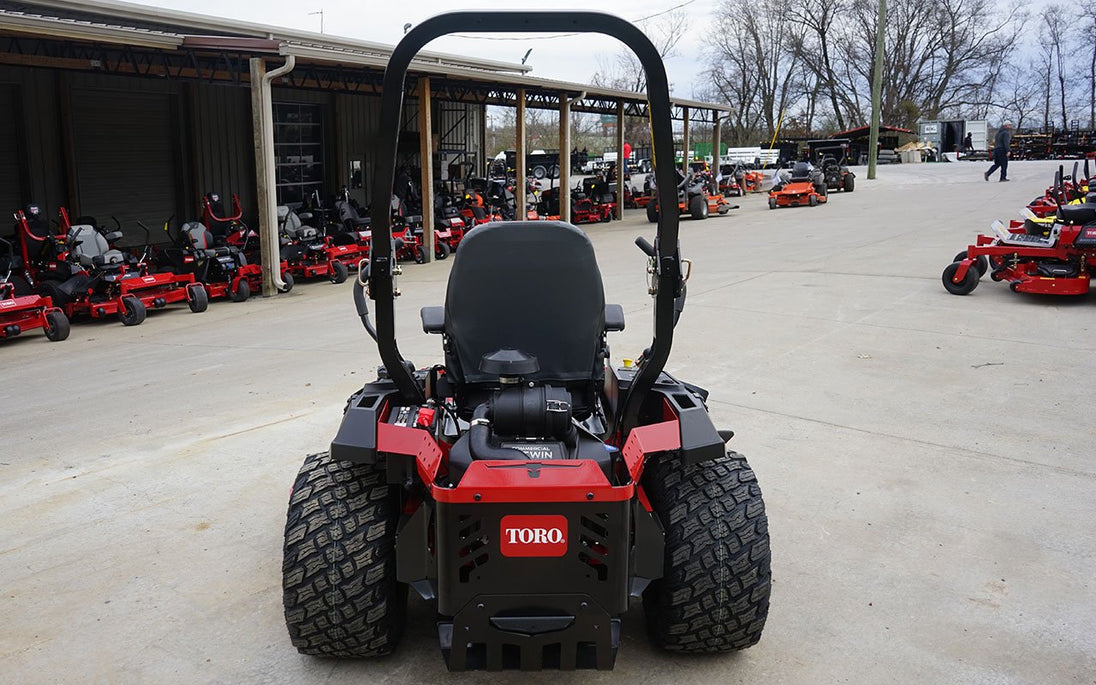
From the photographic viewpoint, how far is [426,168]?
51.2ft

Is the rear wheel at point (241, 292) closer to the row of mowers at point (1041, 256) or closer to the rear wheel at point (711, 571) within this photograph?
the row of mowers at point (1041, 256)

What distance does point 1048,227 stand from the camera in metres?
10.7

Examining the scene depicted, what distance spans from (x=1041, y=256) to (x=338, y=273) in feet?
30.4

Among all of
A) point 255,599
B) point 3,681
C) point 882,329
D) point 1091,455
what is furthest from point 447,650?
point 882,329

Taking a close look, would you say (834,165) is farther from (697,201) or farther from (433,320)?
(433,320)

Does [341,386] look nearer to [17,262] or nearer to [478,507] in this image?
[478,507]

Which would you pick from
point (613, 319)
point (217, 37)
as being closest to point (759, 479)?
point (613, 319)

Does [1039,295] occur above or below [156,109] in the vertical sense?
below

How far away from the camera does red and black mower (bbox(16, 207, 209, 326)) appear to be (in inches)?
416

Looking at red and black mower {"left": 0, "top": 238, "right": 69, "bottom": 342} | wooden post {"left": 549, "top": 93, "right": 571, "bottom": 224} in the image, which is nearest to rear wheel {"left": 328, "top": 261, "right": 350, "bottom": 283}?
red and black mower {"left": 0, "top": 238, "right": 69, "bottom": 342}

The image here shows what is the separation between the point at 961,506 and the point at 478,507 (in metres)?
3.04

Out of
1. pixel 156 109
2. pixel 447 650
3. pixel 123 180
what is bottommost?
pixel 447 650

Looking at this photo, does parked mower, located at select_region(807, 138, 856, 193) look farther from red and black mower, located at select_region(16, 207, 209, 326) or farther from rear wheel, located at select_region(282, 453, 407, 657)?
rear wheel, located at select_region(282, 453, 407, 657)

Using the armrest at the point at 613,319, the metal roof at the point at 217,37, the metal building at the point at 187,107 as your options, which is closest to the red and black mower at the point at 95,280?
the metal building at the point at 187,107
